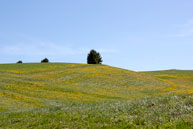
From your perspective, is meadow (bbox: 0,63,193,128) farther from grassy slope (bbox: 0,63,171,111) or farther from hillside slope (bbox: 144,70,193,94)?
hillside slope (bbox: 144,70,193,94)

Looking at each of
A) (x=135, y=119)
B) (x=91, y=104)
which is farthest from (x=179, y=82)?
(x=135, y=119)

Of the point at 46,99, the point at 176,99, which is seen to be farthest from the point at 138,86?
the point at 176,99

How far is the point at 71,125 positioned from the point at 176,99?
7.99m

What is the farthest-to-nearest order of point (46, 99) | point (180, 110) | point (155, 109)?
point (46, 99) → point (155, 109) → point (180, 110)

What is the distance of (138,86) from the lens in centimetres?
6044

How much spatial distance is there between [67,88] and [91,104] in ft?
89.3

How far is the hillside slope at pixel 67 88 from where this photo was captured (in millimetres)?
35347

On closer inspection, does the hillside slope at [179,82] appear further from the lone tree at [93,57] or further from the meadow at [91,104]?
the lone tree at [93,57]

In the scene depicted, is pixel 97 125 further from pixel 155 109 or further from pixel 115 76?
pixel 115 76

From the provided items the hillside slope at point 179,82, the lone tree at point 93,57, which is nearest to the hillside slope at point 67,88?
the hillside slope at point 179,82

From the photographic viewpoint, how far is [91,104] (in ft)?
69.9

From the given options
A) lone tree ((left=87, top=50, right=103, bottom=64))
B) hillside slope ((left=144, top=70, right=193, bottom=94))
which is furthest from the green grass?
lone tree ((left=87, top=50, right=103, bottom=64))

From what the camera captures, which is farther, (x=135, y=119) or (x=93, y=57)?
(x=93, y=57)

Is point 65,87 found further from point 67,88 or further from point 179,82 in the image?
point 179,82
